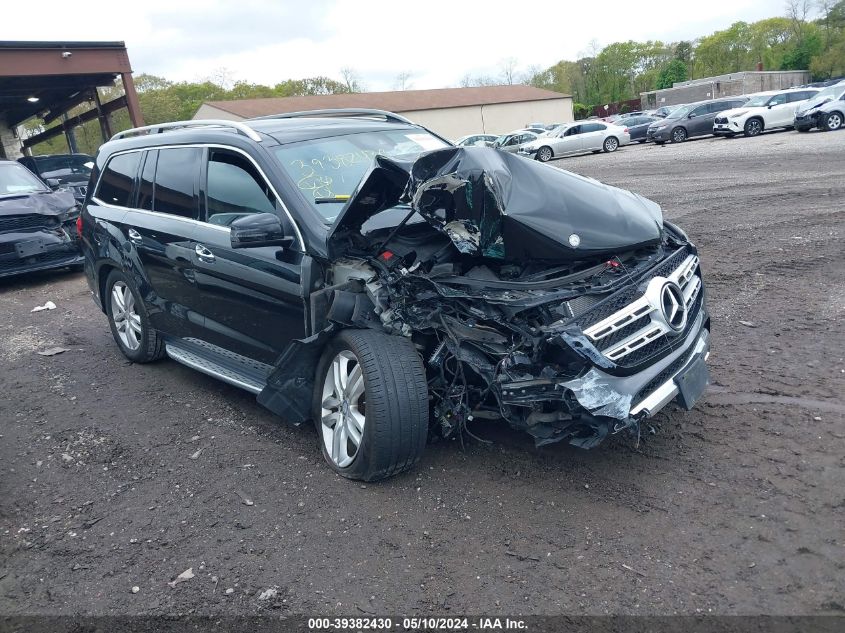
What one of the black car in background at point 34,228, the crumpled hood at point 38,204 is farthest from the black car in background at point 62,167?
the crumpled hood at point 38,204

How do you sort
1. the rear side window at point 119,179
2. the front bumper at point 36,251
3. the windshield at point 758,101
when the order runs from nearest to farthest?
the rear side window at point 119,179, the front bumper at point 36,251, the windshield at point 758,101

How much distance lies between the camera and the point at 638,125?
3375cm

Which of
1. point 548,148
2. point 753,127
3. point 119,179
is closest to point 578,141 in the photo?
point 548,148

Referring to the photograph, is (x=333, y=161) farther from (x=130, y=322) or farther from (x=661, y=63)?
(x=661, y=63)

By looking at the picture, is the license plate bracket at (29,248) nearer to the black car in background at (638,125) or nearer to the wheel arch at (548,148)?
the wheel arch at (548,148)

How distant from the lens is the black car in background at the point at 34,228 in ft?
32.0

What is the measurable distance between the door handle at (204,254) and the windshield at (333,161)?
830 mm

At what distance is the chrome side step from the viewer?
14.8 feet

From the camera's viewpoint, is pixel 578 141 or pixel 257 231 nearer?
pixel 257 231

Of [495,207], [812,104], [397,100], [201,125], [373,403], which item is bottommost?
[373,403]

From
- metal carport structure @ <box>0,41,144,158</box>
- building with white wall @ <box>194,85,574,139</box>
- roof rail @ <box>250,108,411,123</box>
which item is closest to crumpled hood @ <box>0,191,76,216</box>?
roof rail @ <box>250,108,411,123</box>

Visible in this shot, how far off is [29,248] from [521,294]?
8895mm

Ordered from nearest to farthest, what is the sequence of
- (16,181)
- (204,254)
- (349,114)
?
(204,254) → (349,114) → (16,181)

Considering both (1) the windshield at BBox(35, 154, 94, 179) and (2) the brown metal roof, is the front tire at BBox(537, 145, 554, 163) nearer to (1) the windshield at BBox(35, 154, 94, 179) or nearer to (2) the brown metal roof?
(1) the windshield at BBox(35, 154, 94, 179)
